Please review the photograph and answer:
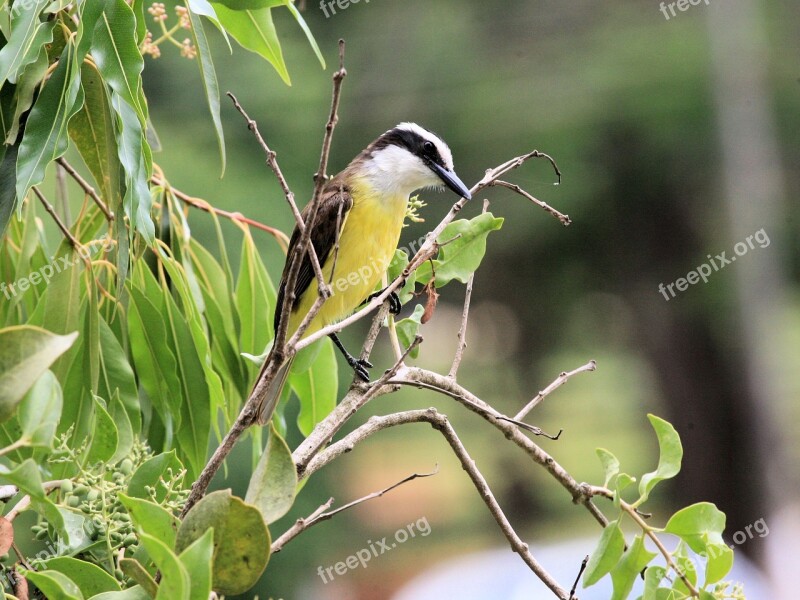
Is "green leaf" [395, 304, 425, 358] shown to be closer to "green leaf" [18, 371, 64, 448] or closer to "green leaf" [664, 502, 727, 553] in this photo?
"green leaf" [664, 502, 727, 553]

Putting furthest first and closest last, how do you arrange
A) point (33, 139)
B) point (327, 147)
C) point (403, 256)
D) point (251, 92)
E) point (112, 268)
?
1. point (251, 92)
2. point (112, 268)
3. point (403, 256)
4. point (33, 139)
5. point (327, 147)

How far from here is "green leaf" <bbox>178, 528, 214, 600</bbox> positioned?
2.98ft

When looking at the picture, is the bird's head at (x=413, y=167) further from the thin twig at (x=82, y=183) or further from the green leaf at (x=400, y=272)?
the thin twig at (x=82, y=183)

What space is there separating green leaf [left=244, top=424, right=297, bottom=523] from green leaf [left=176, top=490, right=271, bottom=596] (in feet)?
0.21

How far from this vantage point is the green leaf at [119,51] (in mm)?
1452

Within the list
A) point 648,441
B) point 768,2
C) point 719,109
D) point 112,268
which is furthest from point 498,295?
point 112,268

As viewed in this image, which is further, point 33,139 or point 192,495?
point 33,139

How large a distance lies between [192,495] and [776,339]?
7664 mm

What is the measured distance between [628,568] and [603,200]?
7.32m

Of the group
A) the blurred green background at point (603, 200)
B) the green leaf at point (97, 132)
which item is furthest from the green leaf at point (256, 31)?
the blurred green background at point (603, 200)

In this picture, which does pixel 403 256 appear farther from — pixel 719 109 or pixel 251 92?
pixel 719 109

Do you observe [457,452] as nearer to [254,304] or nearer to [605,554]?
[605,554]

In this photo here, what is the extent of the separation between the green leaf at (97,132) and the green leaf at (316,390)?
2.51 feet

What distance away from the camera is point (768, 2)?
26.4ft
